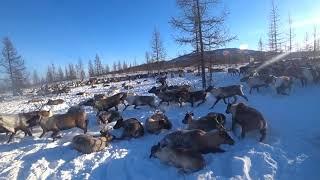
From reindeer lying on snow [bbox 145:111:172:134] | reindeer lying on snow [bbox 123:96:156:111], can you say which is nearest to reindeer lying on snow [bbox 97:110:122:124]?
reindeer lying on snow [bbox 123:96:156:111]

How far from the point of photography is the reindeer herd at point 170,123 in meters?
10.4

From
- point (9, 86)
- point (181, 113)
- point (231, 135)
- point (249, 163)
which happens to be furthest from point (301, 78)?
point (9, 86)

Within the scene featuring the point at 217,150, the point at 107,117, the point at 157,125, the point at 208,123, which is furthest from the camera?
the point at 107,117

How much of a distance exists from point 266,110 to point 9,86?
4742 centimetres

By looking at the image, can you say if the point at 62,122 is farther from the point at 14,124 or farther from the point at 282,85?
the point at 282,85

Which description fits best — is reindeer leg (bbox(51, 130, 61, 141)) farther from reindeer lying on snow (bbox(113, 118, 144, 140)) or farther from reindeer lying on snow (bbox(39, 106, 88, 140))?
reindeer lying on snow (bbox(113, 118, 144, 140))

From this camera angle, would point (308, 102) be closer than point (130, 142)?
No

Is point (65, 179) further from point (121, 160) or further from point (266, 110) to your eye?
point (266, 110)

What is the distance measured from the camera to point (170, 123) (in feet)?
43.7

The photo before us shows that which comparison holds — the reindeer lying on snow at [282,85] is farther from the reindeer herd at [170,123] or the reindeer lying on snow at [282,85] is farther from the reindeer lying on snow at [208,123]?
the reindeer lying on snow at [208,123]

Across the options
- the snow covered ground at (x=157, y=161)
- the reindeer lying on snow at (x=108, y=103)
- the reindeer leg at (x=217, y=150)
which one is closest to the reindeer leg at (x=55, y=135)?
the snow covered ground at (x=157, y=161)

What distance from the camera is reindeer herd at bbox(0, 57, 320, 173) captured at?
34.2 feet

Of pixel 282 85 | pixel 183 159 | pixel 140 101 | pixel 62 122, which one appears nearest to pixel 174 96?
pixel 140 101

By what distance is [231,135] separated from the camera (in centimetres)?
1171
